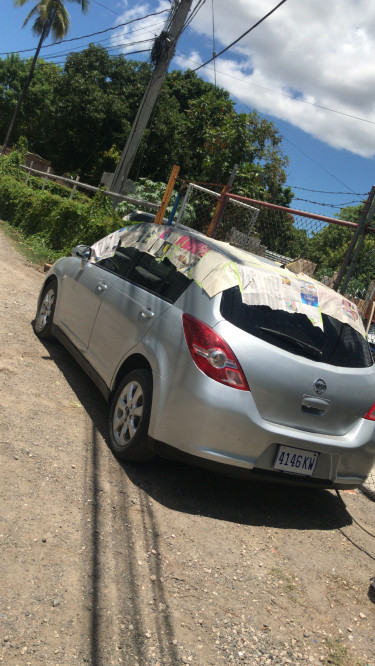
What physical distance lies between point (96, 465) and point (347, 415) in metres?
1.75

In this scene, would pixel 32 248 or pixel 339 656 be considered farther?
pixel 32 248

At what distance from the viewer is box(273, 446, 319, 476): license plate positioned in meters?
4.01

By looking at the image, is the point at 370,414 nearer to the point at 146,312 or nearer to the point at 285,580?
the point at 285,580

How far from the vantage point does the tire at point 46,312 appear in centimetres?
655

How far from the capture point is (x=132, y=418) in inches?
172

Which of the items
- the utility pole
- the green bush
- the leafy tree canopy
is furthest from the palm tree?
the utility pole

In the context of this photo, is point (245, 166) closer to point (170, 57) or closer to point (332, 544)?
point (170, 57)

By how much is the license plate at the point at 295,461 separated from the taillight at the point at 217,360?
51 centimetres

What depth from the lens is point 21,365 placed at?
5.76m

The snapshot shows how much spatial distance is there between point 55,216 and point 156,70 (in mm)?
3724

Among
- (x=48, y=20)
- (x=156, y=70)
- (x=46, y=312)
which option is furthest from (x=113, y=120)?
(x=46, y=312)

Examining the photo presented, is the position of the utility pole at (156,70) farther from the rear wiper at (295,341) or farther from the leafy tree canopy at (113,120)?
the leafy tree canopy at (113,120)

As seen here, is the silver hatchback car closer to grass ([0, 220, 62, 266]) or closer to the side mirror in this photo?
the side mirror

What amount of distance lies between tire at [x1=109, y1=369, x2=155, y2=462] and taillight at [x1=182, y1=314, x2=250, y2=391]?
0.48 meters
